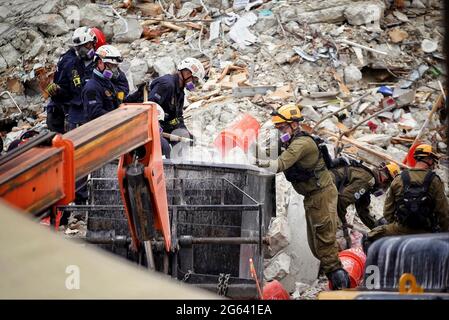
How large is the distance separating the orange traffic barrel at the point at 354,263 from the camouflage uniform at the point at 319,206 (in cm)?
28

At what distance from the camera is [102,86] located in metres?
10.2

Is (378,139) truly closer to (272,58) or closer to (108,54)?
(272,58)

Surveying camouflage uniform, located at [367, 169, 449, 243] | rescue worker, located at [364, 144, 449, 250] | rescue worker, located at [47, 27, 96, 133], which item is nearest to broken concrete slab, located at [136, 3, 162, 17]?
rescue worker, located at [47, 27, 96, 133]

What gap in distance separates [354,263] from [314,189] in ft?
3.20

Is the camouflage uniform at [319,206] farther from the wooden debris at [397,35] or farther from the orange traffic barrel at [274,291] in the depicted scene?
the wooden debris at [397,35]

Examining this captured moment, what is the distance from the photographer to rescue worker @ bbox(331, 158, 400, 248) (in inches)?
427

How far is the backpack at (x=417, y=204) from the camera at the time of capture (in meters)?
8.88

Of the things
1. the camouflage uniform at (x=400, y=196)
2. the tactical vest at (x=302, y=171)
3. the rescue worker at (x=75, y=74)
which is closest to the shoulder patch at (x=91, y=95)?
the rescue worker at (x=75, y=74)

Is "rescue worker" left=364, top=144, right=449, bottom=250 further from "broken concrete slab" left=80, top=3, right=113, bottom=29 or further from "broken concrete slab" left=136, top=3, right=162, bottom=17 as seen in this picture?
"broken concrete slab" left=136, top=3, right=162, bottom=17
